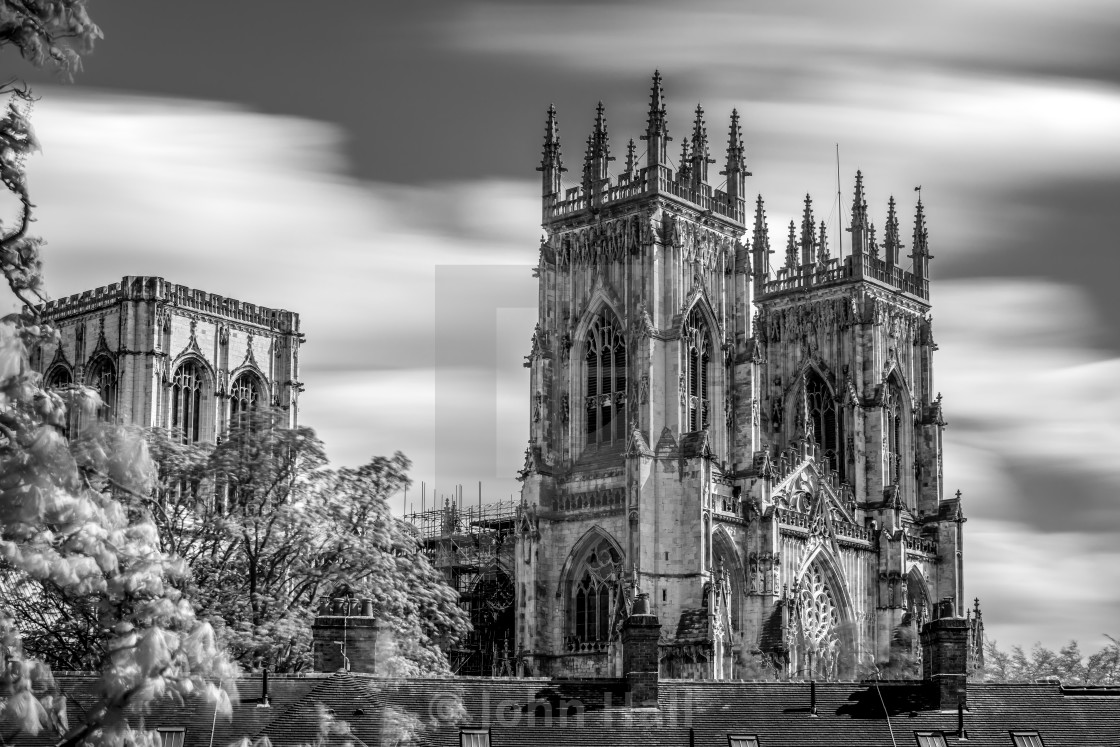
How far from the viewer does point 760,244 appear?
95750mm

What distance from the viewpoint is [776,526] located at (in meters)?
78.8

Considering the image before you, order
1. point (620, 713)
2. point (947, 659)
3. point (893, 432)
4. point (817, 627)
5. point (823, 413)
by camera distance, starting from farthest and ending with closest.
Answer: point (893, 432) → point (823, 413) → point (817, 627) → point (947, 659) → point (620, 713)

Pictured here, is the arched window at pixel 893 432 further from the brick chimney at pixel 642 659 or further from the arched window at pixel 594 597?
the brick chimney at pixel 642 659

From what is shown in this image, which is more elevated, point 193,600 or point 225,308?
point 225,308

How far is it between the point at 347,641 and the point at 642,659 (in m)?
6.14

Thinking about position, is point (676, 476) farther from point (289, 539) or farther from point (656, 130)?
point (289, 539)

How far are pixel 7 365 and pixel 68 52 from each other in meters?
3.45

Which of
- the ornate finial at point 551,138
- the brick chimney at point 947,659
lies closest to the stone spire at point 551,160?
the ornate finial at point 551,138

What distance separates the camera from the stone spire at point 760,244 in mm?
95250

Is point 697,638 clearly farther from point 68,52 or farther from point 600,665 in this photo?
point 68,52

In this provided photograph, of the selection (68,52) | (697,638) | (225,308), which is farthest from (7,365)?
(225,308)

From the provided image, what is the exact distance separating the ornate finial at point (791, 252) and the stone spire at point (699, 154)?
1438cm

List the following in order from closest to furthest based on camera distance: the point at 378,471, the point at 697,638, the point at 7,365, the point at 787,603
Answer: the point at 7,365 → the point at 378,471 → the point at 697,638 → the point at 787,603

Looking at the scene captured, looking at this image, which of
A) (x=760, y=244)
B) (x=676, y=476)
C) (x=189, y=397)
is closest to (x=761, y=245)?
(x=760, y=244)
